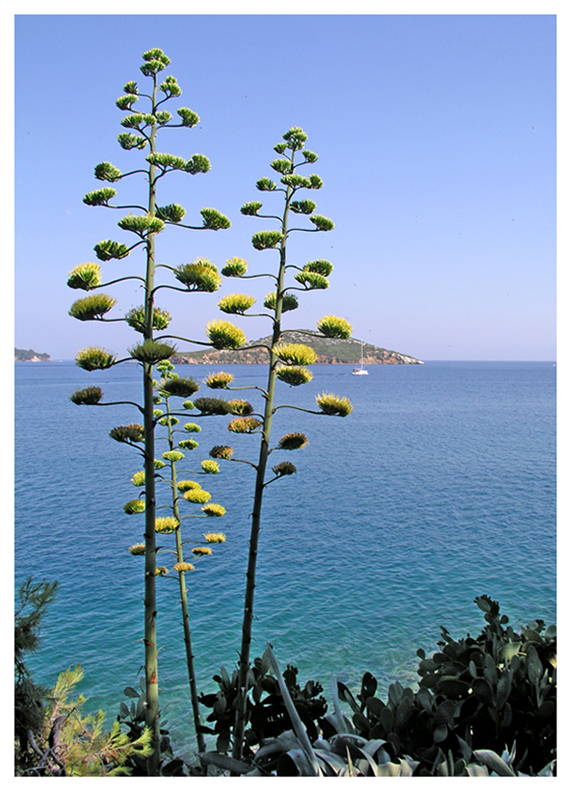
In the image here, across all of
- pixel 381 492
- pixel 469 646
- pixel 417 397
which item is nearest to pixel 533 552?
pixel 381 492

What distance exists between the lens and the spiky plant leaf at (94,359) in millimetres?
3281

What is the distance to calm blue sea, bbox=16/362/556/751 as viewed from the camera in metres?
9.91

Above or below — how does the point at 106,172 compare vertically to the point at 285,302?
above

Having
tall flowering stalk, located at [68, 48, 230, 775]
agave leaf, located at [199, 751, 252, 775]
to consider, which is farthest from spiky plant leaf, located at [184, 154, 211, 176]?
agave leaf, located at [199, 751, 252, 775]

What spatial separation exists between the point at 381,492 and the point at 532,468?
7597mm

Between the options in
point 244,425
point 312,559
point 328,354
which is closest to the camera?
point 244,425

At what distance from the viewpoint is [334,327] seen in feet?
11.9

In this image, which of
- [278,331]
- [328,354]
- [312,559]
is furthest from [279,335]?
[328,354]

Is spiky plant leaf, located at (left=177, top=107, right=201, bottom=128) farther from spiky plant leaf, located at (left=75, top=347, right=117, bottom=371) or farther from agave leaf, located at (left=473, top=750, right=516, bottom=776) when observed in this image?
agave leaf, located at (left=473, top=750, right=516, bottom=776)

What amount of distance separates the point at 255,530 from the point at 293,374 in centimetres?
94

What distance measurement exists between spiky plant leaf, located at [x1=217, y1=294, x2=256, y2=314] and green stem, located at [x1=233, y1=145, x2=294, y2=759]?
21 centimetres

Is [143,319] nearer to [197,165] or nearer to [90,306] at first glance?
[90,306]

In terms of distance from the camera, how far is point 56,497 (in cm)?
1850
